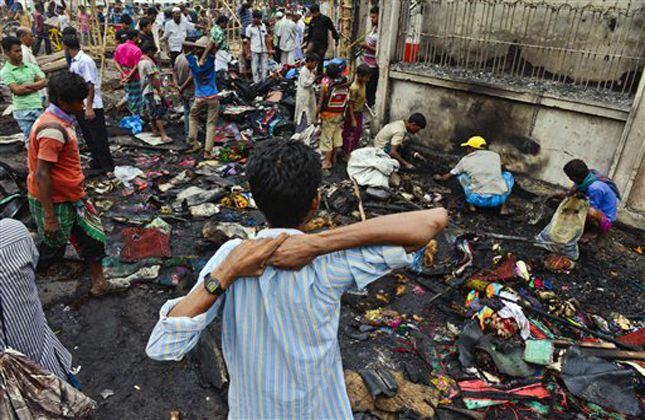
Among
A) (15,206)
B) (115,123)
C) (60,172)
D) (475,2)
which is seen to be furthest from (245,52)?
(60,172)

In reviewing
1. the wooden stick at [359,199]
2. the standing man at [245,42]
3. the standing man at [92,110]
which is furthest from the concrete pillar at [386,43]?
the standing man at [245,42]

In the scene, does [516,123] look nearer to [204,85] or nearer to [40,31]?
[204,85]

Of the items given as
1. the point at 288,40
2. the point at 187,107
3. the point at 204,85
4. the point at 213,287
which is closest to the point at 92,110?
the point at 204,85

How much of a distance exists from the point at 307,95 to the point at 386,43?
178cm

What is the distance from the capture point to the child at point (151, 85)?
303 inches

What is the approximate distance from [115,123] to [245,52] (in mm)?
4828

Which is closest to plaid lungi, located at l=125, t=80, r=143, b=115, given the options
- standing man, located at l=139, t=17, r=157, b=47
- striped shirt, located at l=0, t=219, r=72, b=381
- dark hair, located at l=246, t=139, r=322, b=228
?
standing man, located at l=139, t=17, r=157, b=47

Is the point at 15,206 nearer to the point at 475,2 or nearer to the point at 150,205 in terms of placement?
the point at 150,205

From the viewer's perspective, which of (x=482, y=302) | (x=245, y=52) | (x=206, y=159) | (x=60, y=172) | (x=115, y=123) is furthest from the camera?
(x=245, y=52)

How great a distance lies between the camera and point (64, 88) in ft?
11.0

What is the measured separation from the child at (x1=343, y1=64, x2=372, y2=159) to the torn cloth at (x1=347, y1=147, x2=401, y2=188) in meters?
1.10

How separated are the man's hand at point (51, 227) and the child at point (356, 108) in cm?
508

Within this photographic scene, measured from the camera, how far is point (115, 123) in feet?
31.7

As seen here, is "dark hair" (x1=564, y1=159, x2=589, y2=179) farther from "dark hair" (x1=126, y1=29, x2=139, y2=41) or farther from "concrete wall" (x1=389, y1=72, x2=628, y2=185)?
"dark hair" (x1=126, y1=29, x2=139, y2=41)
